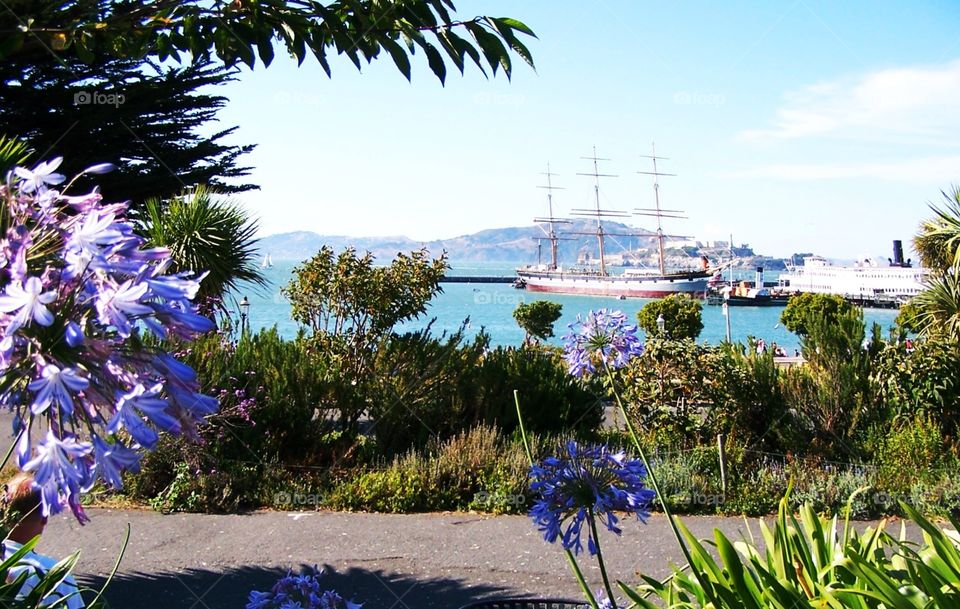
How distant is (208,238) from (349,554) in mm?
6571

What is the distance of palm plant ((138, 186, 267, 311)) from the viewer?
11.5 metres

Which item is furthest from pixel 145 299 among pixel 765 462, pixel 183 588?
pixel 765 462

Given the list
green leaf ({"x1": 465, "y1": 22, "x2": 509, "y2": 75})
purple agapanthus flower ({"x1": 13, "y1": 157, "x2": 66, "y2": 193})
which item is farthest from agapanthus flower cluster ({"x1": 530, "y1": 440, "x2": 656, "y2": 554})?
purple agapanthus flower ({"x1": 13, "y1": 157, "x2": 66, "y2": 193})

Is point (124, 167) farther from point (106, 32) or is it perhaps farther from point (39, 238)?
point (39, 238)

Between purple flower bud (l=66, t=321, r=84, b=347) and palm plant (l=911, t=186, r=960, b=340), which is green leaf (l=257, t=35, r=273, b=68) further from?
palm plant (l=911, t=186, r=960, b=340)

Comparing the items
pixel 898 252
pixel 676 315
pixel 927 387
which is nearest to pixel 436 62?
pixel 927 387

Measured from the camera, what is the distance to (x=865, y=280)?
108500 mm

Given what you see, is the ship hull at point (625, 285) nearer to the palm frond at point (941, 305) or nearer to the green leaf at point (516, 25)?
the palm frond at point (941, 305)

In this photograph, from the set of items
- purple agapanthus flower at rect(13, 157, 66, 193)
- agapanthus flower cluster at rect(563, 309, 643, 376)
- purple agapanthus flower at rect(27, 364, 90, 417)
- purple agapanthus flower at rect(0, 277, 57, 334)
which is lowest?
agapanthus flower cluster at rect(563, 309, 643, 376)

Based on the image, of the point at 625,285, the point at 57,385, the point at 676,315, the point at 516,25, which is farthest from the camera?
the point at 625,285

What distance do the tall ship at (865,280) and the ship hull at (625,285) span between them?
13087 millimetres

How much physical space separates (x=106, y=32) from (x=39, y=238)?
224 cm

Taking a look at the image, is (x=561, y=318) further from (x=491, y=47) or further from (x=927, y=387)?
(x=491, y=47)

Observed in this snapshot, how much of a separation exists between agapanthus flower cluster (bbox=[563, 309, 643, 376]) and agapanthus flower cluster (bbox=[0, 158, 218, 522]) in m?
2.22
